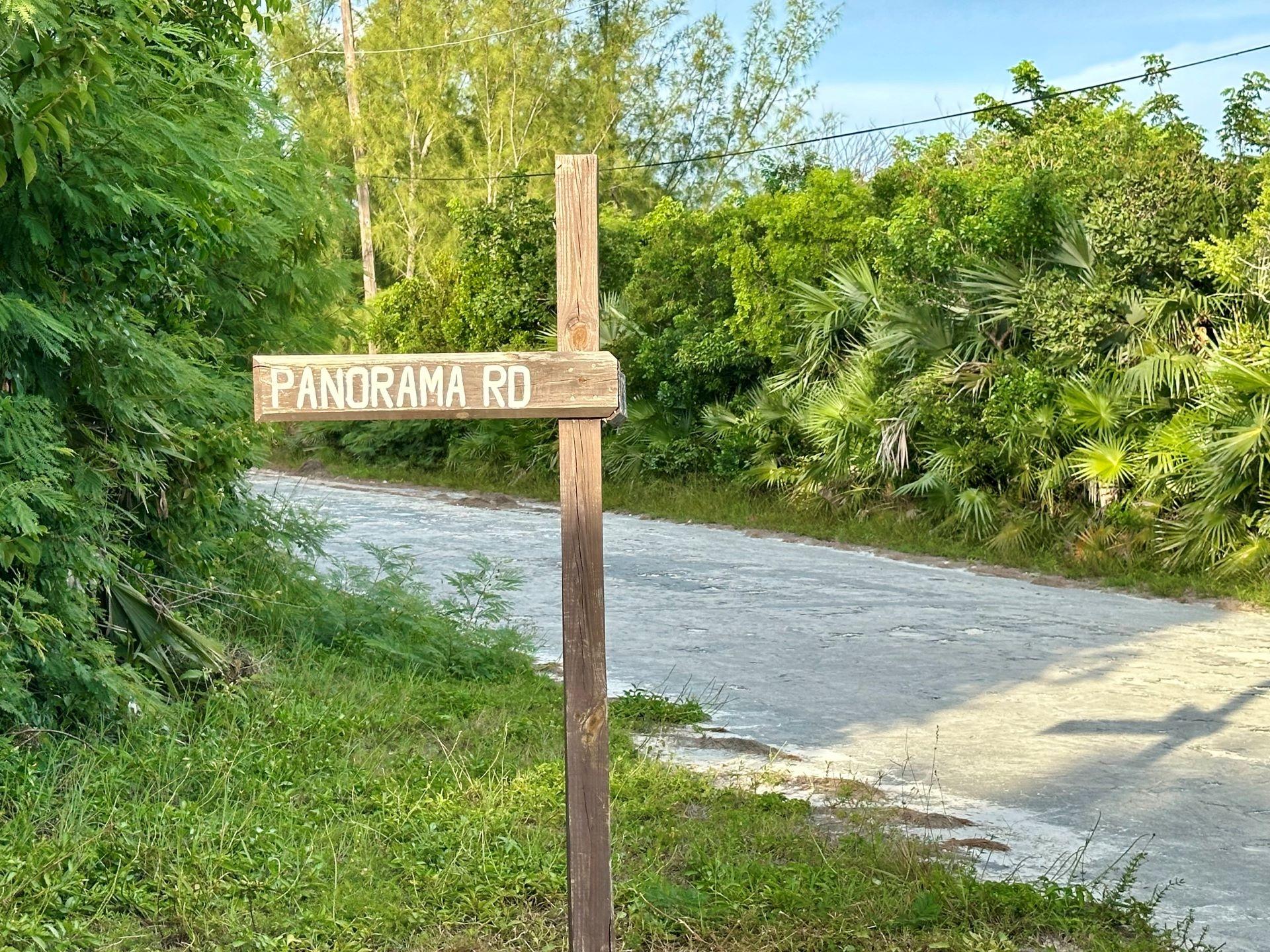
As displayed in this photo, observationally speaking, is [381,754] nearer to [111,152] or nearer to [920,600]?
[111,152]

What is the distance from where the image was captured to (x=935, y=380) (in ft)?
48.9

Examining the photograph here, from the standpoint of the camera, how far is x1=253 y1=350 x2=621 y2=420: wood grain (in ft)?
11.9

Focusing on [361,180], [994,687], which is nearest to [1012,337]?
[994,687]

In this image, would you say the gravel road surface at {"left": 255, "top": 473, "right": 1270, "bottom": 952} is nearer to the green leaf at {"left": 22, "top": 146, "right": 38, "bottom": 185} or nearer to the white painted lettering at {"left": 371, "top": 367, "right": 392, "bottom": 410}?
the white painted lettering at {"left": 371, "top": 367, "right": 392, "bottom": 410}

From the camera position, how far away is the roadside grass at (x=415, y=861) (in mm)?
4203

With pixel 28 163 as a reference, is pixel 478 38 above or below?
above

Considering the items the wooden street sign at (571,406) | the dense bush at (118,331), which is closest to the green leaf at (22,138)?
the dense bush at (118,331)

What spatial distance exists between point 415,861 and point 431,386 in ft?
6.18

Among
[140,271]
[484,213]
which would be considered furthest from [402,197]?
[140,271]

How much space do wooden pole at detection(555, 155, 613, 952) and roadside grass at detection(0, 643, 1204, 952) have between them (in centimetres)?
61

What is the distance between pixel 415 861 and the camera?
4703 mm

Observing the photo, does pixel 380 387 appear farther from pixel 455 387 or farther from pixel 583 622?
pixel 583 622

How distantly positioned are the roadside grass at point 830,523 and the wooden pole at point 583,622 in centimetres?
955

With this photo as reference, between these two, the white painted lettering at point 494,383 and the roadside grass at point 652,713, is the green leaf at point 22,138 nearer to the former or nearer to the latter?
the white painted lettering at point 494,383
